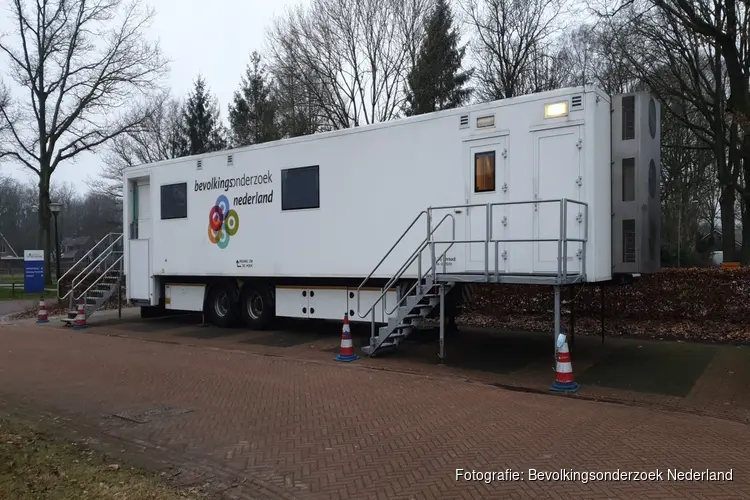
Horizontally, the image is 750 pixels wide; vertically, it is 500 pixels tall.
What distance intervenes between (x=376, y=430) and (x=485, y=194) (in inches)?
187

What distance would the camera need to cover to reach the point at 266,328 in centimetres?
1377

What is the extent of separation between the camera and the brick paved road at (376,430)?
467 centimetres

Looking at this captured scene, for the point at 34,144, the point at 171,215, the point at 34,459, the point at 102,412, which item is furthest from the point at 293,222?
the point at 34,144

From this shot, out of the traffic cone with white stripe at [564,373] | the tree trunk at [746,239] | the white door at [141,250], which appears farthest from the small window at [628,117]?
the tree trunk at [746,239]

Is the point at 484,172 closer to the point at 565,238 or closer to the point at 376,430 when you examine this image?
the point at 565,238

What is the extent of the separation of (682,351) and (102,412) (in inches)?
369

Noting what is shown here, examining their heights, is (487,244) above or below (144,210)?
below

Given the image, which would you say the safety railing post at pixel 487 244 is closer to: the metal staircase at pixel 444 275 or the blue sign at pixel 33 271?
the metal staircase at pixel 444 275

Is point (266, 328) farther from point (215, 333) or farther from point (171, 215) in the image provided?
point (171, 215)

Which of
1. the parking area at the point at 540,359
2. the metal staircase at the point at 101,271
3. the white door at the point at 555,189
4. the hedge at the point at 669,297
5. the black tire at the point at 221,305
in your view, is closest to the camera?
the parking area at the point at 540,359

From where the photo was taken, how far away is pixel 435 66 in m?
24.5

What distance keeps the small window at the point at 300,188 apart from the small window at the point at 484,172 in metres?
3.49

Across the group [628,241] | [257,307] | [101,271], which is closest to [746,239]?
[628,241]

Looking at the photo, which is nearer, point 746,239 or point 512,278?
point 512,278
